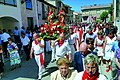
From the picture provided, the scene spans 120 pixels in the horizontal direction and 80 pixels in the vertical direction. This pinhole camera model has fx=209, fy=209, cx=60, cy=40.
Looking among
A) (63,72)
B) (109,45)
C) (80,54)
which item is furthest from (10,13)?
(63,72)

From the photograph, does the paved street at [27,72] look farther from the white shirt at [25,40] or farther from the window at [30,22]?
the window at [30,22]

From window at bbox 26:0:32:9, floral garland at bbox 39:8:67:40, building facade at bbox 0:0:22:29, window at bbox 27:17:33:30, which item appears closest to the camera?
floral garland at bbox 39:8:67:40

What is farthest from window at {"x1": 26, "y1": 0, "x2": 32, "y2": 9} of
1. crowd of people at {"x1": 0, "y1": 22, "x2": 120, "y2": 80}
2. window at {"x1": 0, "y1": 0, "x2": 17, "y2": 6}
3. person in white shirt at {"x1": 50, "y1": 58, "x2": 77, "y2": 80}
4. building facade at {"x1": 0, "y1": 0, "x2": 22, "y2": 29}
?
person in white shirt at {"x1": 50, "y1": 58, "x2": 77, "y2": 80}

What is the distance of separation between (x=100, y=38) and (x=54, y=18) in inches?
82.5

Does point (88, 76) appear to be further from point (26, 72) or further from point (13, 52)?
point (13, 52)

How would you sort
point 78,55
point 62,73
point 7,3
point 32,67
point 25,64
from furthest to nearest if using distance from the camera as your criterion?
point 7,3 < point 25,64 < point 32,67 < point 78,55 < point 62,73

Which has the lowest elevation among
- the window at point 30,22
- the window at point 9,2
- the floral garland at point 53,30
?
the floral garland at point 53,30

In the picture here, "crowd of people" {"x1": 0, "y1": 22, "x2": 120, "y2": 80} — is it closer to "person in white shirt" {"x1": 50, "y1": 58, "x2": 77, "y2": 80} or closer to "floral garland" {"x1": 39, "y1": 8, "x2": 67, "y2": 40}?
"person in white shirt" {"x1": 50, "y1": 58, "x2": 77, "y2": 80}

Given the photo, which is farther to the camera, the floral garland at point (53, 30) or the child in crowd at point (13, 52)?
the child in crowd at point (13, 52)

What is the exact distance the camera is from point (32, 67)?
9773 mm

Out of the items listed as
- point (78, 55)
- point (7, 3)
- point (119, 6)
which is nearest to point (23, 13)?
point (7, 3)

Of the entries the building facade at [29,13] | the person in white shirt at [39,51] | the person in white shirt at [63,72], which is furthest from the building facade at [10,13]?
the person in white shirt at [63,72]

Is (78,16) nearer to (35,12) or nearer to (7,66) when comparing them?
(35,12)

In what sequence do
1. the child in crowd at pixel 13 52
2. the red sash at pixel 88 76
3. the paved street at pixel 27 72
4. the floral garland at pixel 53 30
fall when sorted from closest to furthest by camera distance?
1. the red sash at pixel 88 76
2. the floral garland at pixel 53 30
3. the paved street at pixel 27 72
4. the child in crowd at pixel 13 52
